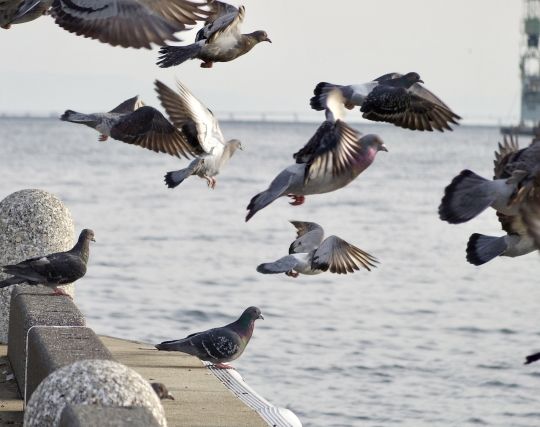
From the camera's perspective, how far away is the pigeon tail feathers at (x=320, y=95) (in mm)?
5945

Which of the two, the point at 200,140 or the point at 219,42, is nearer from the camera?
the point at 219,42

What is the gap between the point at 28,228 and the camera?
14.1 meters

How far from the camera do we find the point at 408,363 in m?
20.8

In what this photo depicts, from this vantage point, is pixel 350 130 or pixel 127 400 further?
pixel 127 400

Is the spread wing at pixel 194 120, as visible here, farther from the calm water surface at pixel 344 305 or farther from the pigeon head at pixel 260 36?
the calm water surface at pixel 344 305

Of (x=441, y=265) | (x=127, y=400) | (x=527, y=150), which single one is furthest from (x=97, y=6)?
(x=441, y=265)

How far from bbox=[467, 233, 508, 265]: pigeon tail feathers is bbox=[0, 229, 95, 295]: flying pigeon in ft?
19.5

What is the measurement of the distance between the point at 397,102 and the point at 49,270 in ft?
21.8

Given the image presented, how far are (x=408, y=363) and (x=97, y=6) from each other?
1624 centimetres

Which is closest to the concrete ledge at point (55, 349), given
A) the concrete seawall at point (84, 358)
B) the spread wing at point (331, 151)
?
the concrete seawall at point (84, 358)

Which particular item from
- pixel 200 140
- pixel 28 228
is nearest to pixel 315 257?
pixel 200 140

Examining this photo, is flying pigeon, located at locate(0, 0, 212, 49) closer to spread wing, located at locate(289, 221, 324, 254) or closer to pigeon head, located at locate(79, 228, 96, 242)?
spread wing, located at locate(289, 221, 324, 254)

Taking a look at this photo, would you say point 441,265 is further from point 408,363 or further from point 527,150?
point 527,150

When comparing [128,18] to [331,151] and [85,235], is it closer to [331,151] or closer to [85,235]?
[331,151]
